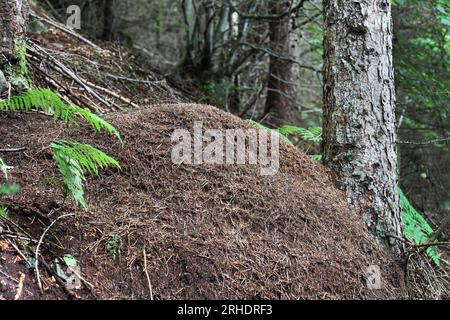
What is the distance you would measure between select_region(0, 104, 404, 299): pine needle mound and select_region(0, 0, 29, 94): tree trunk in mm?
319

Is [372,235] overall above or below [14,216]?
below

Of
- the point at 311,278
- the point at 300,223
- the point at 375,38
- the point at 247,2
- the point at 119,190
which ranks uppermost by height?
the point at 247,2

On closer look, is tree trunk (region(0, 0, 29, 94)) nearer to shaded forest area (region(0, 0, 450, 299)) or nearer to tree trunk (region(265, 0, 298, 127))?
shaded forest area (region(0, 0, 450, 299))

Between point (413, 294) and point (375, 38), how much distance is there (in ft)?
6.12

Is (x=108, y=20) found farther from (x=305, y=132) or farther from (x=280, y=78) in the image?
(x=305, y=132)

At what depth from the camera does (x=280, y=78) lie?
7.96 m

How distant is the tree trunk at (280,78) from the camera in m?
7.88

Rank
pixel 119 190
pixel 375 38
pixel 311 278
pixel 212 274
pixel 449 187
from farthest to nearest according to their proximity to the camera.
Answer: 1. pixel 449 187
2. pixel 375 38
3. pixel 119 190
4. pixel 311 278
5. pixel 212 274

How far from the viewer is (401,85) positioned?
6.82 m

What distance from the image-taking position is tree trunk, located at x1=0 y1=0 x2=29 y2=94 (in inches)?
149

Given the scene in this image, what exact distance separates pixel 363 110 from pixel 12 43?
2715mm

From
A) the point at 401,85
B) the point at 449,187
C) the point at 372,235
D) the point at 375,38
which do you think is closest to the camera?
the point at 372,235

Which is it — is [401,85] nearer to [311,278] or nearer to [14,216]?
[311,278]
